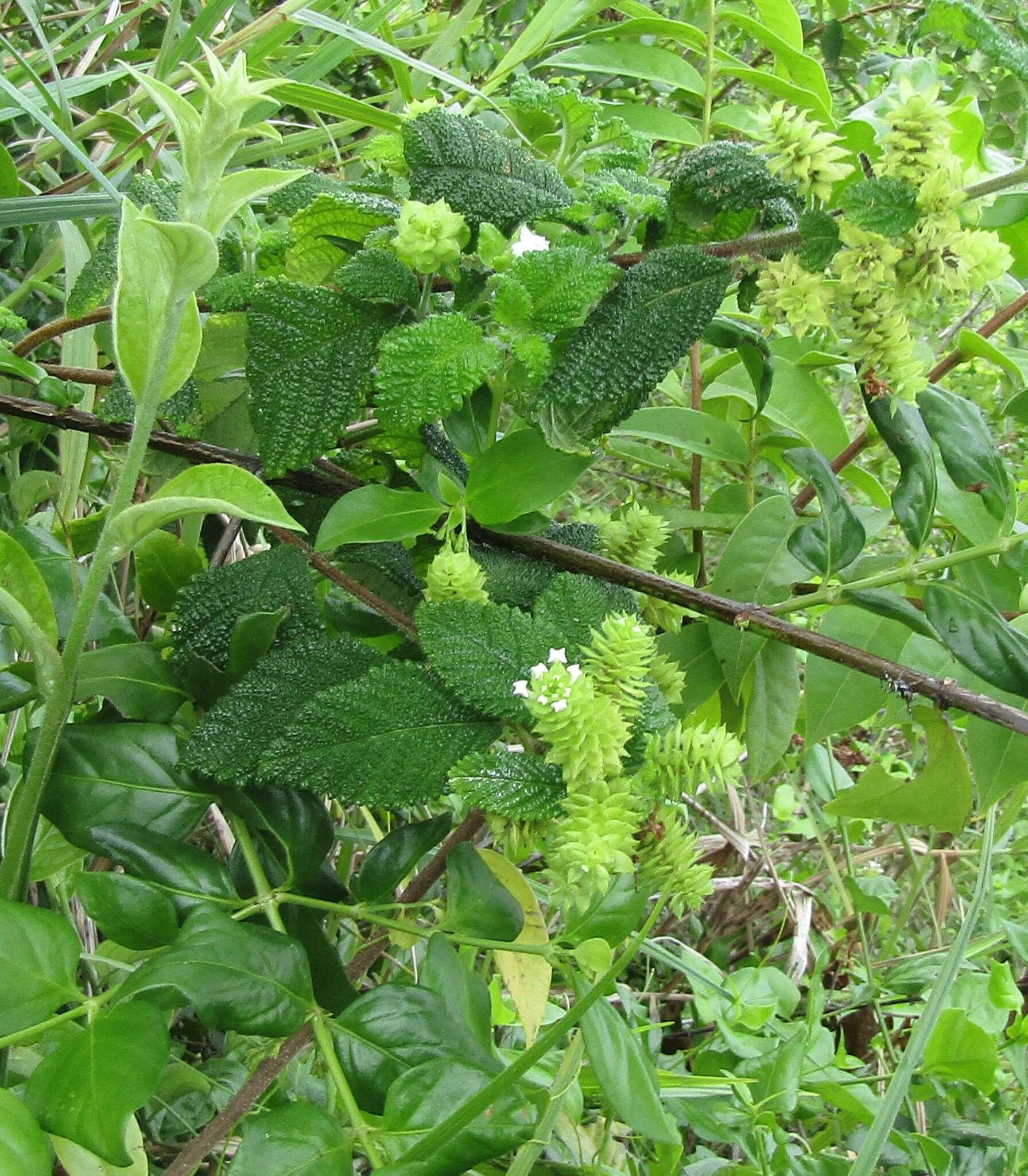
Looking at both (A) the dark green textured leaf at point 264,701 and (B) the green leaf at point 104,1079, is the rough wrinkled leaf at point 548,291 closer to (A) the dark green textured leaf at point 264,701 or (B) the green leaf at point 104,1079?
(A) the dark green textured leaf at point 264,701

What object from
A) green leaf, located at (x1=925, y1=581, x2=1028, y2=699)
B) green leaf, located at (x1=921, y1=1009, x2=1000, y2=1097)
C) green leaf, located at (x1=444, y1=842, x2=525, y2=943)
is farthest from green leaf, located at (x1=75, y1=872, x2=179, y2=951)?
green leaf, located at (x1=921, y1=1009, x2=1000, y2=1097)

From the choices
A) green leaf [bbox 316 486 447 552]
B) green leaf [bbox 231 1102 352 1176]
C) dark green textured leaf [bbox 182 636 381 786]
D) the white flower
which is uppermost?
the white flower

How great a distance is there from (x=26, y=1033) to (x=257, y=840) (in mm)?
122

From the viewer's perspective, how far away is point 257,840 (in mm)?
429

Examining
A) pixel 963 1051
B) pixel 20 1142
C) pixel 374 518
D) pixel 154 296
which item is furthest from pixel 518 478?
pixel 963 1051

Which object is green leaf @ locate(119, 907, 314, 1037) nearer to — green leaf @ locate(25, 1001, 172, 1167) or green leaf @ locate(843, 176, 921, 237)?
green leaf @ locate(25, 1001, 172, 1167)

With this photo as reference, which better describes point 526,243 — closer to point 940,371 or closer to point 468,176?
point 468,176

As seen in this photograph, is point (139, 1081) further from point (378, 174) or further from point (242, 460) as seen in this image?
point (378, 174)

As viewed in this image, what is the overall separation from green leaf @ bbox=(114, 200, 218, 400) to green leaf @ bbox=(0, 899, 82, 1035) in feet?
0.57

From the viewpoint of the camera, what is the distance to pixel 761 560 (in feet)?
1.76

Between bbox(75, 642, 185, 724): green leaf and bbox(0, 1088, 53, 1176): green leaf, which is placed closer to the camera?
bbox(0, 1088, 53, 1176): green leaf

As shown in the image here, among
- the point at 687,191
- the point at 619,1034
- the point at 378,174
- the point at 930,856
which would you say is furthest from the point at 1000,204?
the point at 930,856

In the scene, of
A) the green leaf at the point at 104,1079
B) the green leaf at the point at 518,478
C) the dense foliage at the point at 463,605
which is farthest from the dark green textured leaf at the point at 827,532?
the green leaf at the point at 104,1079

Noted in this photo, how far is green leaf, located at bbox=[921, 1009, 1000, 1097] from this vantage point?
63 cm
